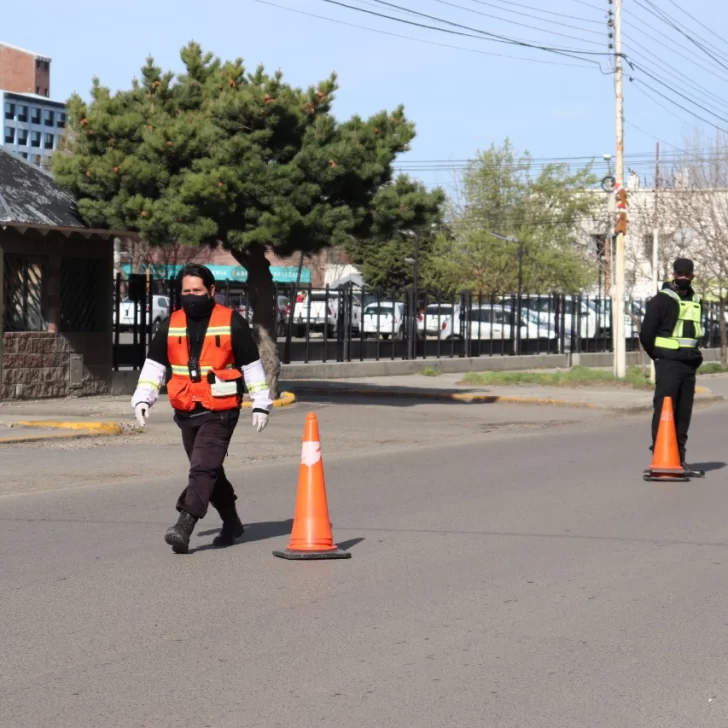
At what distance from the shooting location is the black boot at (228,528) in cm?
887

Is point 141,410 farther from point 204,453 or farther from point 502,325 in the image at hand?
point 502,325

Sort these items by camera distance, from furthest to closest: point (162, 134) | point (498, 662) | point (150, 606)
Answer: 1. point (162, 134)
2. point (150, 606)
3. point (498, 662)

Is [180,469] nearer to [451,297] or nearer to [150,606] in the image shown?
[150,606]

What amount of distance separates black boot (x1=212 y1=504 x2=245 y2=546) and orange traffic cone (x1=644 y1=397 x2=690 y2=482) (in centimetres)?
501

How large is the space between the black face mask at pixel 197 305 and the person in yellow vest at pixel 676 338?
5.62m

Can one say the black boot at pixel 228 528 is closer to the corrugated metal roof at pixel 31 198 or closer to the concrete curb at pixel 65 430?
the concrete curb at pixel 65 430

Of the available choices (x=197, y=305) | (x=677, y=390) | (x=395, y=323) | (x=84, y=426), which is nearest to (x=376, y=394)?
(x=395, y=323)

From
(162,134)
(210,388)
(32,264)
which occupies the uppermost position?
(162,134)

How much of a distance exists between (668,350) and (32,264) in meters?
11.1

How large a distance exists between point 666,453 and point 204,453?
5668 mm

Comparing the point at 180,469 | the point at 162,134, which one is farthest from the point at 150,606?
the point at 162,134

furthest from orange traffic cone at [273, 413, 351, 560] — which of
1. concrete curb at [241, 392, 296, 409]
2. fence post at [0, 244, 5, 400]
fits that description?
concrete curb at [241, 392, 296, 409]

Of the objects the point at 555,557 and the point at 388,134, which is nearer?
the point at 555,557

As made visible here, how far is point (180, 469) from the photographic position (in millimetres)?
13594
